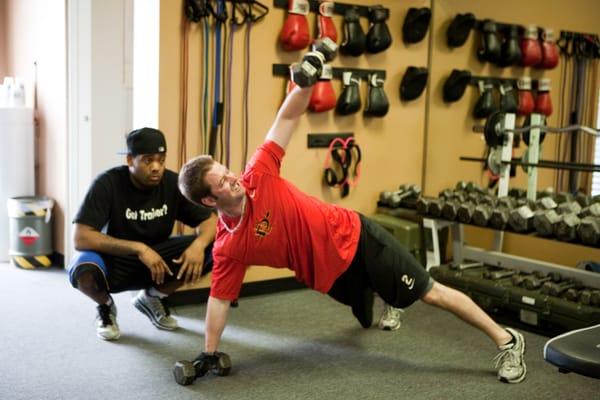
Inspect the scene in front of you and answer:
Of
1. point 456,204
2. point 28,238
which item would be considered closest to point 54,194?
point 28,238

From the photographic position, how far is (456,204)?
181 inches

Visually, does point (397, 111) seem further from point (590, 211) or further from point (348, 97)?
point (590, 211)

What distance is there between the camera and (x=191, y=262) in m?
3.56

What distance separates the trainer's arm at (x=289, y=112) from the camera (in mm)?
2928

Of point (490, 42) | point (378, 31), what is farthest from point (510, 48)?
point (378, 31)

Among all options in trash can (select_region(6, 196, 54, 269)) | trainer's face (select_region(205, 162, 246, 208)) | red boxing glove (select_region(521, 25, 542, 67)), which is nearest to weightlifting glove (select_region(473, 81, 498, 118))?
red boxing glove (select_region(521, 25, 542, 67))

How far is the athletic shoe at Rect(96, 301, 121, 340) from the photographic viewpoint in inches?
141

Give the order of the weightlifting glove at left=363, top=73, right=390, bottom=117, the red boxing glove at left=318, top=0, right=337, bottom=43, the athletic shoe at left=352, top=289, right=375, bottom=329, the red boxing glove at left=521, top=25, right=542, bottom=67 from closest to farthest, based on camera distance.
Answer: the athletic shoe at left=352, top=289, right=375, bottom=329
the red boxing glove at left=318, top=0, right=337, bottom=43
the weightlifting glove at left=363, top=73, right=390, bottom=117
the red boxing glove at left=521, top=25, right=542, bottom=67

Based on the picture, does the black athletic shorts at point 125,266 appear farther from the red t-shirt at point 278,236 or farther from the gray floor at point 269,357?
the red t-shirt at point 278,236

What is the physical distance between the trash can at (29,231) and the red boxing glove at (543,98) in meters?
3.82

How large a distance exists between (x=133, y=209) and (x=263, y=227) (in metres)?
0.96

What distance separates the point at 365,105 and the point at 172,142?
4.84 ft

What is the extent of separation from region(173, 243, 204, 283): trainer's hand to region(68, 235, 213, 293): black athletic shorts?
65 millimetres

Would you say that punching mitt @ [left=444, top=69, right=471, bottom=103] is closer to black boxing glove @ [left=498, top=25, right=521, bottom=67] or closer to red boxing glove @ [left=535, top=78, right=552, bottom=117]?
black boxing glove @ [left=498, top=25, right=521, bottom=67]
